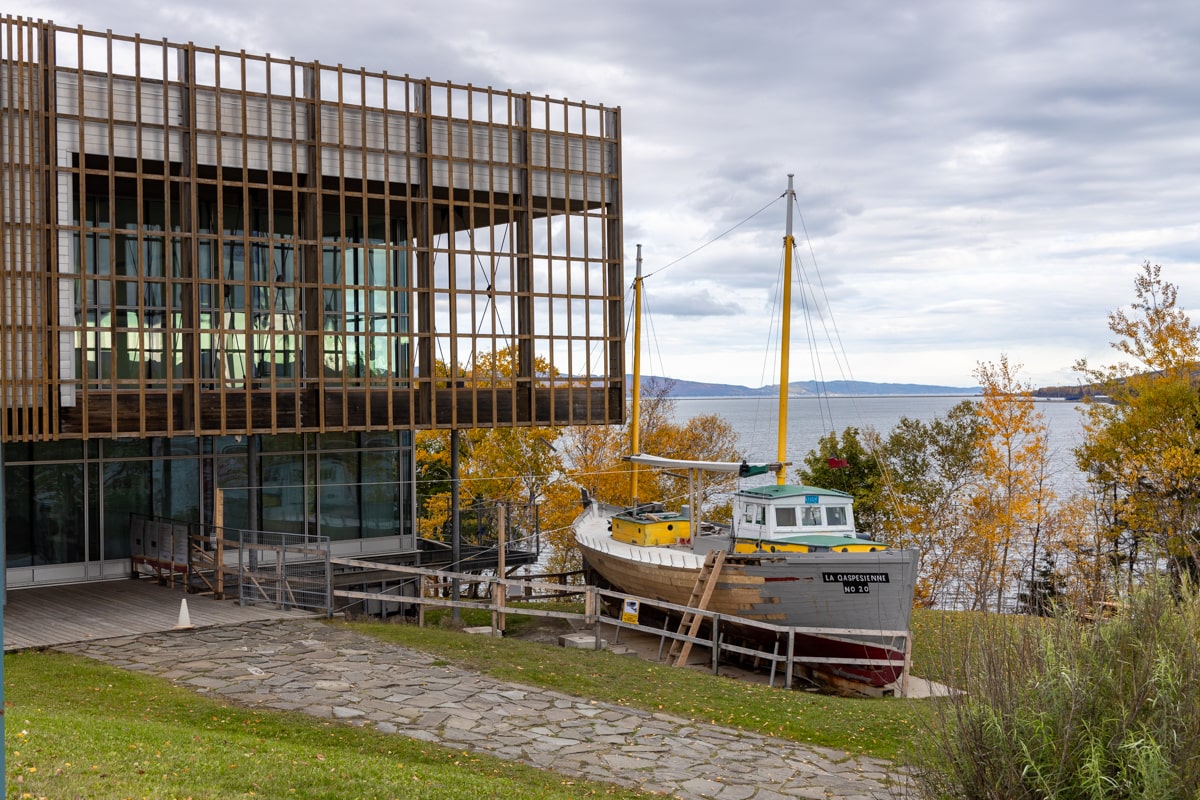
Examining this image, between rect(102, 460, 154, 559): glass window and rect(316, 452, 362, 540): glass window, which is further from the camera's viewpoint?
rect(316, 452, 362, 540): glass window

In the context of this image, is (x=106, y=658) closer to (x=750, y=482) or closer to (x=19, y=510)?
(x=19, y=510)

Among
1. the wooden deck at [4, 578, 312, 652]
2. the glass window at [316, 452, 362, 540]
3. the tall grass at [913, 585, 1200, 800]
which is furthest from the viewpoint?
the glass window at [316, 452, 362, 540]

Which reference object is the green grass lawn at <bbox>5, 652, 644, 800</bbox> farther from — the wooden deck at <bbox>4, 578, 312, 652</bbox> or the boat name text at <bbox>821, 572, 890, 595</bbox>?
the boat name text at <bbox>821, 572, 890, 595</bbox>

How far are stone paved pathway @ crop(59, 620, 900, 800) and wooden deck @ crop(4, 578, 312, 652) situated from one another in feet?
2.72

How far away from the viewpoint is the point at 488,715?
14.5 meters

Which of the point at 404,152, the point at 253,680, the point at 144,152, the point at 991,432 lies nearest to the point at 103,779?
the point at 253,680

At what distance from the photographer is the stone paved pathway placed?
41.0 feet

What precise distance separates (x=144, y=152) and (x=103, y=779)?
15799 millimetres

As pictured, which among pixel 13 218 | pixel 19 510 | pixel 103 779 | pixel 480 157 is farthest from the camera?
pixel 480 157

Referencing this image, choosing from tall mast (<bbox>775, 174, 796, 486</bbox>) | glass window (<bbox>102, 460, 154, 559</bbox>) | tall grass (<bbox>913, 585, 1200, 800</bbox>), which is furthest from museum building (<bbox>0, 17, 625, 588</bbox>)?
tall grass (<bbox>913, 585, 1200, 800</bbox>)

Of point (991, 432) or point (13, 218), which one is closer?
point (13, 218)

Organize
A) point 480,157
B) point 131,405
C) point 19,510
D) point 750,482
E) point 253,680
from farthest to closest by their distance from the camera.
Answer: point 750,482, point 480,157, point 19,510, point 131,405, point 253,680

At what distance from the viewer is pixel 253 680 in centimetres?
1566

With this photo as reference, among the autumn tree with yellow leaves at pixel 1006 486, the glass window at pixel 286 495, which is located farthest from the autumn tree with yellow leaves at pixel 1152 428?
Result: the glass window at pixel 286 495
